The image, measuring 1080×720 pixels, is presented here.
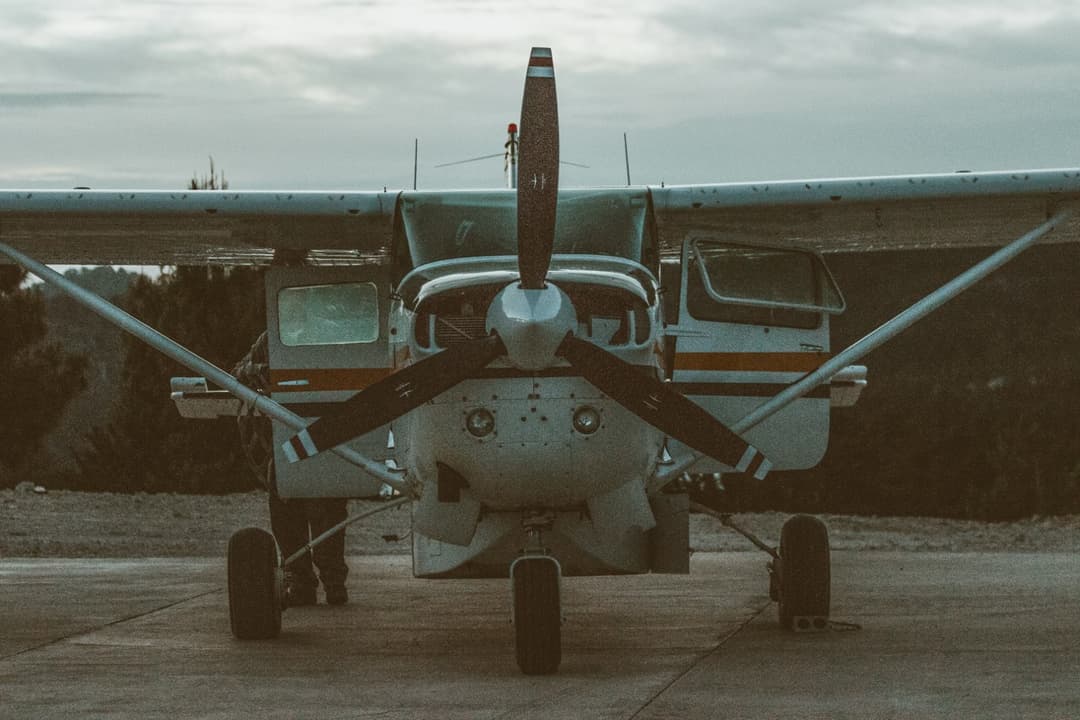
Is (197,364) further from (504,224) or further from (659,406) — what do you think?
(659,406)

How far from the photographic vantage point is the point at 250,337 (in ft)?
106

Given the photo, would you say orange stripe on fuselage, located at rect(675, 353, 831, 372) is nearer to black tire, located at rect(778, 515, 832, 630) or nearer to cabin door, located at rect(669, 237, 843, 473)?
cabin door, located at rect(669, 237, 843, 473)

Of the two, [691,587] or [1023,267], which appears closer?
[691,587]

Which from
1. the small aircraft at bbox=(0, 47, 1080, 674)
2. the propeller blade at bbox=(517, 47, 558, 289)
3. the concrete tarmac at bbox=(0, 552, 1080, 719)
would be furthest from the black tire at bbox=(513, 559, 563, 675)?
the propeller blade at bbox=(517, 47, 558, 289)

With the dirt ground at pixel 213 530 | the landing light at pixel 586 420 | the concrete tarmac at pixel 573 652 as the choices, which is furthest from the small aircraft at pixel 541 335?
the dirt ground at pixel 213 530

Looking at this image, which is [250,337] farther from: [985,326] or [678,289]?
[985,326]

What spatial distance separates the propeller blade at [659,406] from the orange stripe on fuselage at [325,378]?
9.13ft

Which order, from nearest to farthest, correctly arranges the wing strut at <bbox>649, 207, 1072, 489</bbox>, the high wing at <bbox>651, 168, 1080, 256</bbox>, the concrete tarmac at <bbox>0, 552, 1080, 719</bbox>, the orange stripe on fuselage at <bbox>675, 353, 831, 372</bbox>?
1. the concrete tarmac at <bbox>0, 552, 1080, 719</bbox>
2. the wing strut at <bbox>649, 207, 1072, 489</bbox>
3. the high wing at <bbox>651, 168, 1080, 256</bbox>
4. the orange stripe on fuselage at <bbox>675, 353, 831, 372</bbox>

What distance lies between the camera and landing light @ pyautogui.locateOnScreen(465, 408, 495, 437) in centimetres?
876

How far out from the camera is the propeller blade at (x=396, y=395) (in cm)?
861

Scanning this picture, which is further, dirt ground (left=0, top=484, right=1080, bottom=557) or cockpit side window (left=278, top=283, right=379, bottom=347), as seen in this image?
dirt ground (left=0, top=484, right=1080, bottom=557)

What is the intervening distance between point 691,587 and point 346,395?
3983 millimetres

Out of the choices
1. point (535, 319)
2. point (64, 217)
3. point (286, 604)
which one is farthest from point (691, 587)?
point (535, 319)

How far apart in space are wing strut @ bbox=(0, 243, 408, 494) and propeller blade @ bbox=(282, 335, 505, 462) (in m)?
0.61
